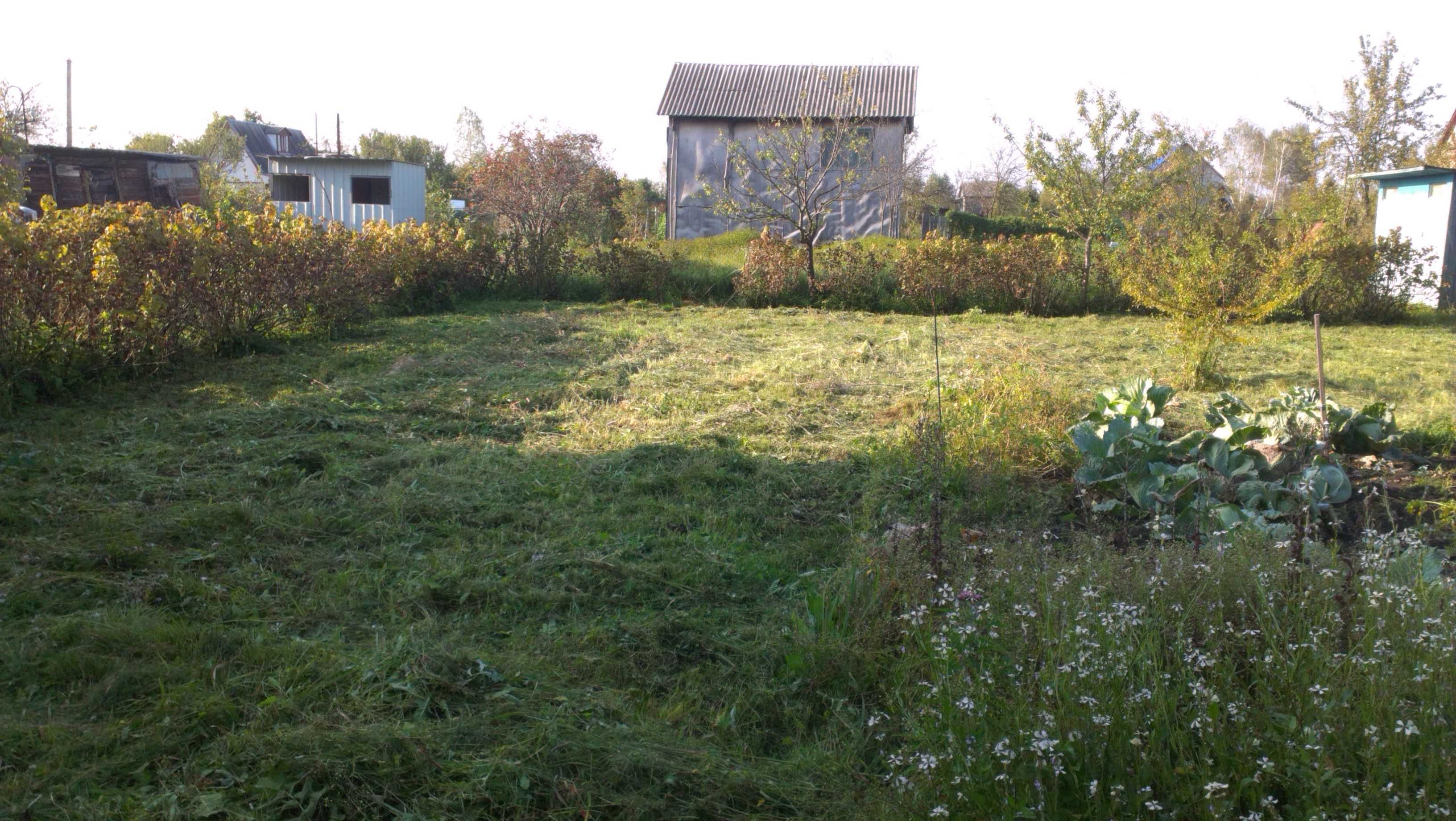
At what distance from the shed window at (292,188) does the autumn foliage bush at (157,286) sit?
49.1 feet

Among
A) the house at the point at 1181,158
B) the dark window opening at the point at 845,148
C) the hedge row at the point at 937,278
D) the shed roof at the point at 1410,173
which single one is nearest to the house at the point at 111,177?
the hedge row at the point at 937,278

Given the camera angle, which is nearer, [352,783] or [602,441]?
[352,783]

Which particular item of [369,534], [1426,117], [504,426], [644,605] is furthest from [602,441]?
[1426,117]

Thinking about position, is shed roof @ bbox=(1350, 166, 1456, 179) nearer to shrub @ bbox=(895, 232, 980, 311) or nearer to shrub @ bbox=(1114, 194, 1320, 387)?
shrub @ bbox=(1114, 194, 1320, 387)

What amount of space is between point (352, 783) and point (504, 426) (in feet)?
13.7

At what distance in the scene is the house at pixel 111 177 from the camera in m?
19.8

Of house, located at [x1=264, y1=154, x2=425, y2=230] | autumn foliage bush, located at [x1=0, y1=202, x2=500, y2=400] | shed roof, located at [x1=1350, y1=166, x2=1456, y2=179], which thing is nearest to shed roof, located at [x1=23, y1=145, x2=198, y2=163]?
house, located at [x1=264, y1=154, x2=425, y2=230]

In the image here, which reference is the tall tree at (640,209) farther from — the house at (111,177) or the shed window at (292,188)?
the house at (111,177)

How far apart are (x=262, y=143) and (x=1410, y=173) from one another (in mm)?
47127

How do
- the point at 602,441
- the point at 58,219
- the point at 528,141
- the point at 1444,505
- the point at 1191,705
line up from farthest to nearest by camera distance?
1. the point at 528,141
2. the point at 58,219
3. the point at 602,441
4. the point at 1444,505
5. the point at 1191,705

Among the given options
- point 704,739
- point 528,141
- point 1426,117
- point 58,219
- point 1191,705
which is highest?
point 1426,117

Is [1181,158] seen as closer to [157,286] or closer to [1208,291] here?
[1208,291]

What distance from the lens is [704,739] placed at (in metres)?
2.75

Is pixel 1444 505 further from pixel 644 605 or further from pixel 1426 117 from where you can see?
pixel 1426 117
